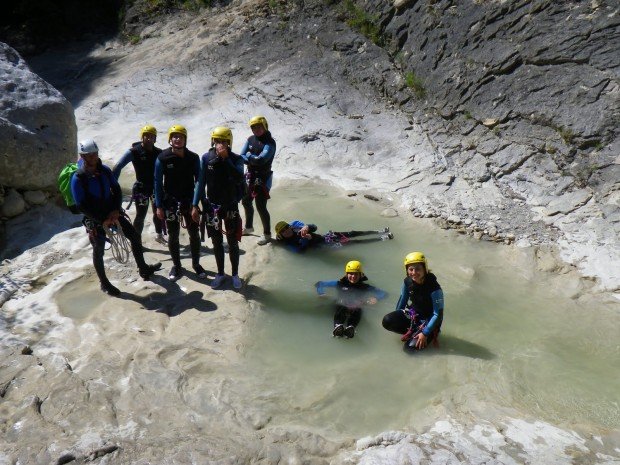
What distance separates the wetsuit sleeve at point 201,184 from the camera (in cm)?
589

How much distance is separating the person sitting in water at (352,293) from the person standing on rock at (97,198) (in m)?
2.55

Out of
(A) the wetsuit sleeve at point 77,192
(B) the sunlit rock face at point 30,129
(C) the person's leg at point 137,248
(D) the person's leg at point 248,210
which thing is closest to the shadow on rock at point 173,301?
(C) the person's leg at point 137,248

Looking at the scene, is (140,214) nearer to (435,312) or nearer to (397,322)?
(397,322)

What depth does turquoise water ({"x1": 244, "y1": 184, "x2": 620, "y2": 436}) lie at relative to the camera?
15.5ft

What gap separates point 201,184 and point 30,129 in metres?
3.50

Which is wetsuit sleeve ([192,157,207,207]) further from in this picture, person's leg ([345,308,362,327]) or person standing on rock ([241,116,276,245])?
person's leg ([345,308,362,327])

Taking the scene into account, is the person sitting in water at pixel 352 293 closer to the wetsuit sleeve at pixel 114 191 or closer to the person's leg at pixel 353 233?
the person's leg at pixel 353 233

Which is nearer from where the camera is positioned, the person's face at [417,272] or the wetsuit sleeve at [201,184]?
the person's face at [417,272]

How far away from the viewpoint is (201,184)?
5.96 m

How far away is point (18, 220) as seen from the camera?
25.2ft

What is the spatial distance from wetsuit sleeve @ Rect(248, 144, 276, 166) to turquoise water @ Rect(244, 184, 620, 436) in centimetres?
132

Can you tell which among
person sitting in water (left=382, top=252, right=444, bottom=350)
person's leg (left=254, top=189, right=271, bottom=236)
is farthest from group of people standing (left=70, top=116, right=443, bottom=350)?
person's leg (left=254, top=189, right=271, bottom=236)

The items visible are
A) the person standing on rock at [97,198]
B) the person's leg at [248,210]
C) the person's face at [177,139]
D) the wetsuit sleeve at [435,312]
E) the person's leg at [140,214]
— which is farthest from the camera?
the person's leg at [248,210]

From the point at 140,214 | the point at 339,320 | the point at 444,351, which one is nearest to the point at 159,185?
the point at 140,214
